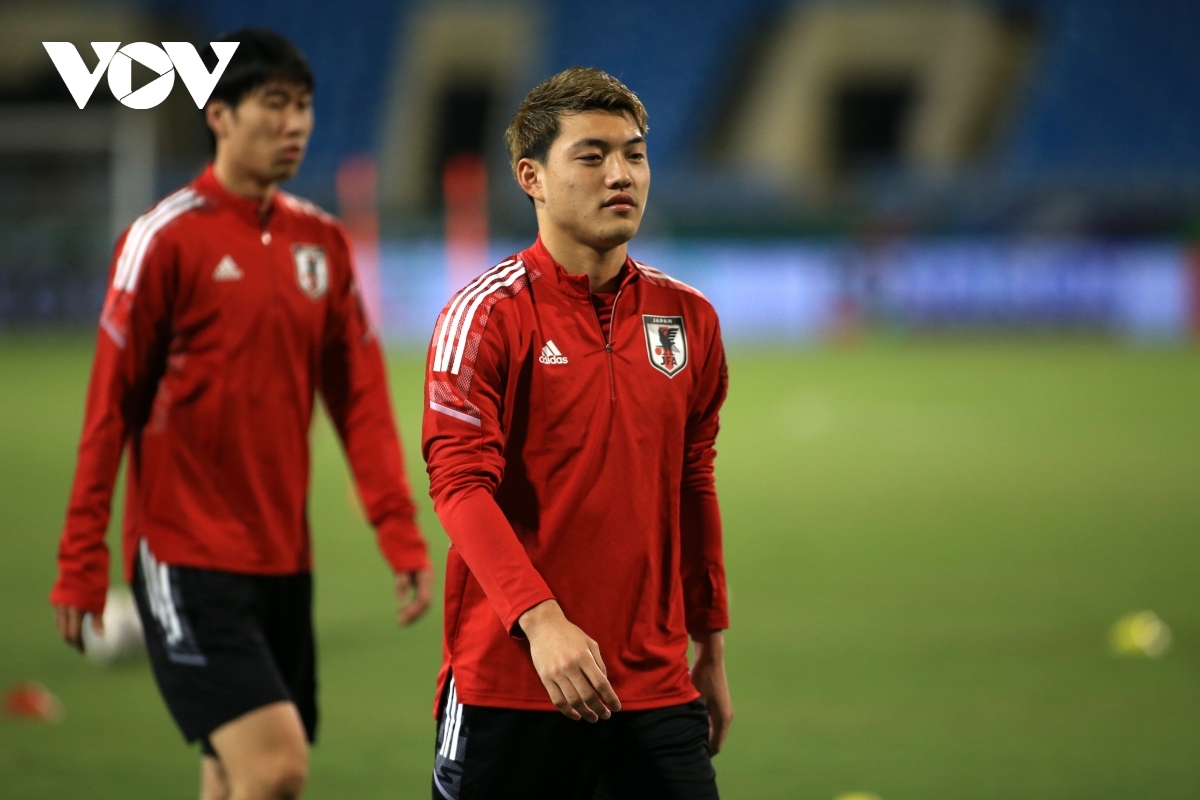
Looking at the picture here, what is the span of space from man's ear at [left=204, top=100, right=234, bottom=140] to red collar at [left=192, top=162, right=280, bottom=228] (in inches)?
4.0

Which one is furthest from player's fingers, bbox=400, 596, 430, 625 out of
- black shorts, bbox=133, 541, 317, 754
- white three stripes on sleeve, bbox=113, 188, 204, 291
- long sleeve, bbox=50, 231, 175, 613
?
white three stripes on sleeve, bbox=113, 188, 204, 291

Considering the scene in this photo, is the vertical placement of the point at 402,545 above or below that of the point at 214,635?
above

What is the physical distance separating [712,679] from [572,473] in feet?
1.86

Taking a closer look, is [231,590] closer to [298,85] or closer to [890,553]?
[298,85]

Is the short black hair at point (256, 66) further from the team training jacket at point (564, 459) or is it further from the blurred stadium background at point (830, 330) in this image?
the blurred stadium background at point (830, 330)

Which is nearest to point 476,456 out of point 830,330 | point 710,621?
point 710,621

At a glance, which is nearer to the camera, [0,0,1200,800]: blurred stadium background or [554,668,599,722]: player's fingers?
[554,668,599,722]: player's fingers

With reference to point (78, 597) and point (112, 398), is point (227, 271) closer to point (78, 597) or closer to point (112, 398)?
point (112, 398)

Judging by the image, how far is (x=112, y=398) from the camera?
3.71m

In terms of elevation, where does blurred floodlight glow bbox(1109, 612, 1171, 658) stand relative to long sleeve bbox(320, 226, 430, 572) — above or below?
below

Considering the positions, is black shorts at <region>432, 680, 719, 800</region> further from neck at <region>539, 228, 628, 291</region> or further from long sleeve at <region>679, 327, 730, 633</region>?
neck at <region>539, 228, 628, 291</region>

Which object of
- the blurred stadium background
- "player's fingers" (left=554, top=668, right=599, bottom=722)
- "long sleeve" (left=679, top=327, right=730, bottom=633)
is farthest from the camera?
the blurred stadium background

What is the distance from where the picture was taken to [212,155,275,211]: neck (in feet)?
13.1

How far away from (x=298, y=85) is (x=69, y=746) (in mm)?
2830
